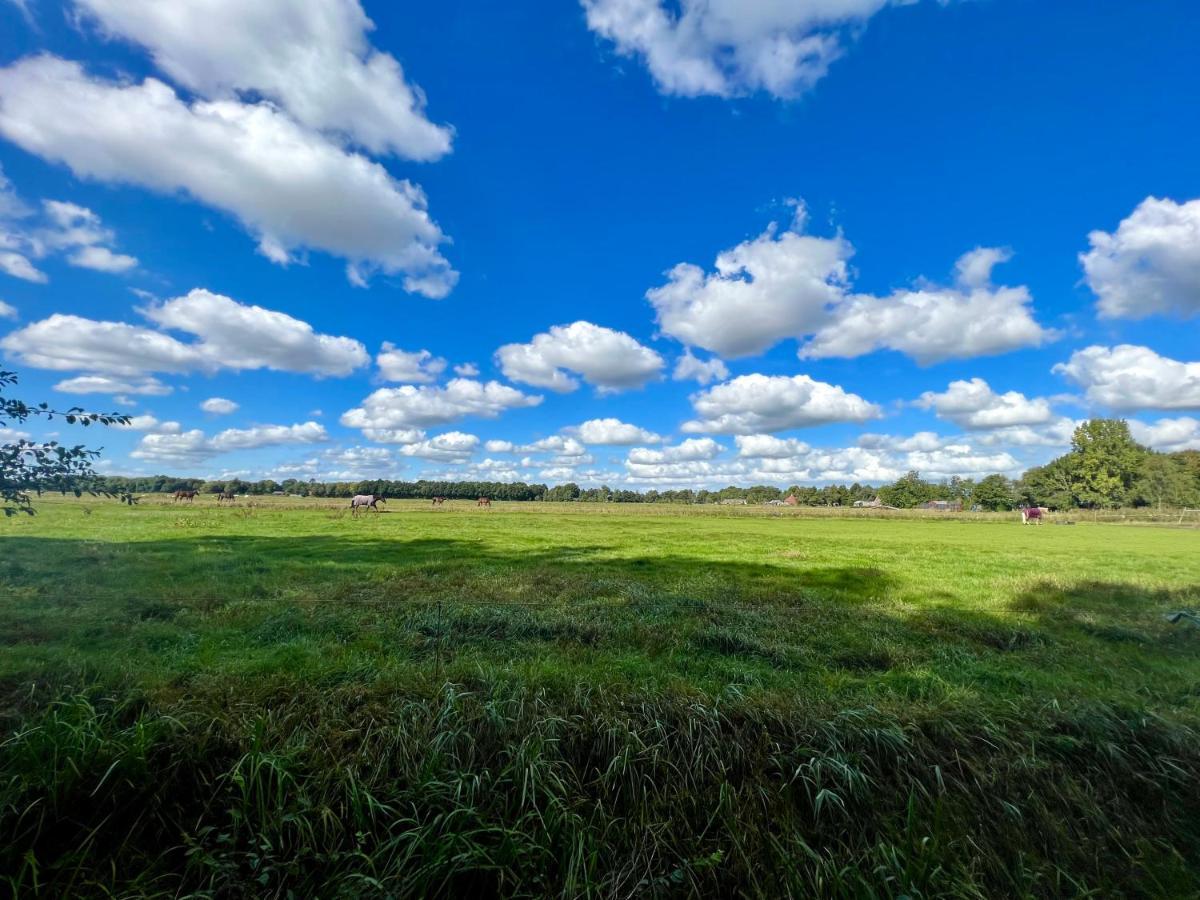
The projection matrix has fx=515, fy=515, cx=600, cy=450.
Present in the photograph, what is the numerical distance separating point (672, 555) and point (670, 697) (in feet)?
52.1

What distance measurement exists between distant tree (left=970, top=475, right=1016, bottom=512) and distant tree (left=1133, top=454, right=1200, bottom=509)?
2750 cm

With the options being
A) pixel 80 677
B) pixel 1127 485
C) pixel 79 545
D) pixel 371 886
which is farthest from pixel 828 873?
pixel 1127 485

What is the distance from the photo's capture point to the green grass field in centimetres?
363

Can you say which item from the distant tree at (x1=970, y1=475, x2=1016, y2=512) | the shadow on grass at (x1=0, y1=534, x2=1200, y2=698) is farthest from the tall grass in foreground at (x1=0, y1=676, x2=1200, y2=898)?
the distant tree at (x1=970, y1=475, x2=1016, y2=512)

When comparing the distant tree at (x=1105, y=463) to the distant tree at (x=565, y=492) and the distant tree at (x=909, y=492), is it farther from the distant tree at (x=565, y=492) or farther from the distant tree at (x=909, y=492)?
the distant tree at (x=565, y=492)

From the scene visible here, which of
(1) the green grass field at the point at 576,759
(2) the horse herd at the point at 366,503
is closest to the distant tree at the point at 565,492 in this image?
(2) the horse herd at the point at 366,503

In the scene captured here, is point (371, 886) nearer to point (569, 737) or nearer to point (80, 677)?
point (569, 737)

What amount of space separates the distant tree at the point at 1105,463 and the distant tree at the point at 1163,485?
4.21 feet

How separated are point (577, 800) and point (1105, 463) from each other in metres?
135

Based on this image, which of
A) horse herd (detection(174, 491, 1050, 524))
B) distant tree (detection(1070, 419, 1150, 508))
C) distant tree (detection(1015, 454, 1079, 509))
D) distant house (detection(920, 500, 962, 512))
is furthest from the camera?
distant house (detection(920, 500, 962, 512))

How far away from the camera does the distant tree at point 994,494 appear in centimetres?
12519

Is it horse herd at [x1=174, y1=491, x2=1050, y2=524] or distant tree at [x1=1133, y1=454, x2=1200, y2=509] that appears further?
distant tree at [x1=1133, y1=454, x2=1200, y2=509]

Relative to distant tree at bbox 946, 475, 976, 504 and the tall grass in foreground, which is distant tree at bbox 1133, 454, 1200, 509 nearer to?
distant tree at bbox 946, 475, 976, 504

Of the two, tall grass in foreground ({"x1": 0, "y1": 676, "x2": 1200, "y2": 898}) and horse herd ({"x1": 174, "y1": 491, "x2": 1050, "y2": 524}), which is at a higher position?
horse herd ({"x1": 174, "y1": 491, "x2": 1050, "y2": 524})
